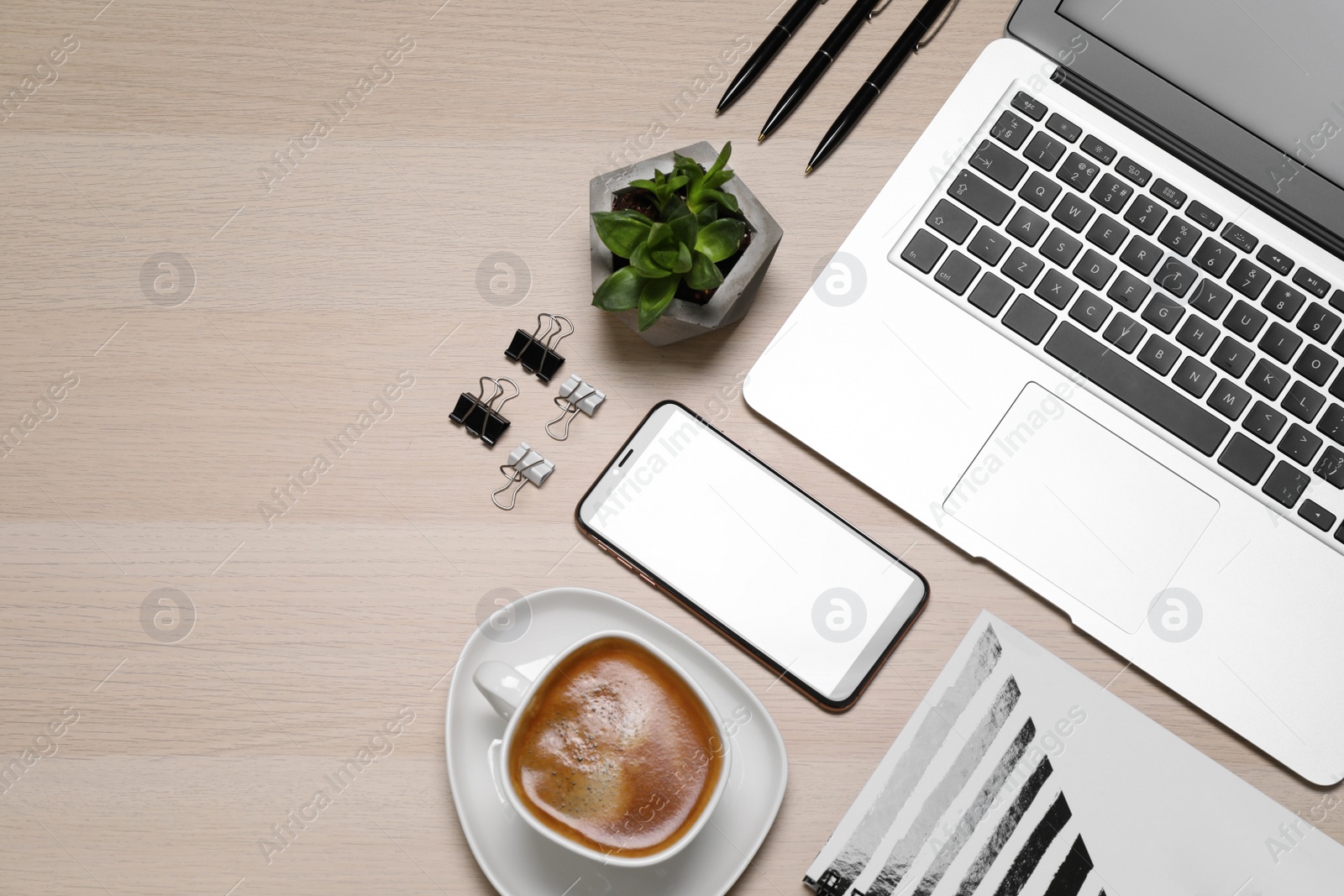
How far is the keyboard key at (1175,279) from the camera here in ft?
2.49

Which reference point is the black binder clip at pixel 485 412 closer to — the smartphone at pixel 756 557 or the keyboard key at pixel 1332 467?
the smartphone at pixel 756 557

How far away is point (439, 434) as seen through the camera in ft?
2.58

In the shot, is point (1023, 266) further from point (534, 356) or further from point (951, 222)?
point (534, 356)

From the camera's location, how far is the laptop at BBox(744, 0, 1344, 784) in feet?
2.41

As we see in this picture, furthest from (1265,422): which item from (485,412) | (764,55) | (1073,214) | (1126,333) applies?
(485,412)

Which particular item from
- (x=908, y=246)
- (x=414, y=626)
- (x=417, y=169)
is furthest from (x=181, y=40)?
(x=908, y=246)

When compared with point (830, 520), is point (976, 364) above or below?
above

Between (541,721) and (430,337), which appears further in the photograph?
(430,337)

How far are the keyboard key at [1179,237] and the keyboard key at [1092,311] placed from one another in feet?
0.26

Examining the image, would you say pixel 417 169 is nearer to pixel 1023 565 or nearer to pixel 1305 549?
pixel 1023 565

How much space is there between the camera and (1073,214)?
2.52 feet

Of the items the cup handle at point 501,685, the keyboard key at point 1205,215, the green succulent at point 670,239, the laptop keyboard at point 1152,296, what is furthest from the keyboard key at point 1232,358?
the cup handle at point 501,685

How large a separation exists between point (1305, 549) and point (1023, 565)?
0.23 metres

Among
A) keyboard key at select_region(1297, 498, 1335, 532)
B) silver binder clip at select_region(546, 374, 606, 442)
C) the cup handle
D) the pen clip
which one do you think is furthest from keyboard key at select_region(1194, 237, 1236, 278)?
the cup handle
